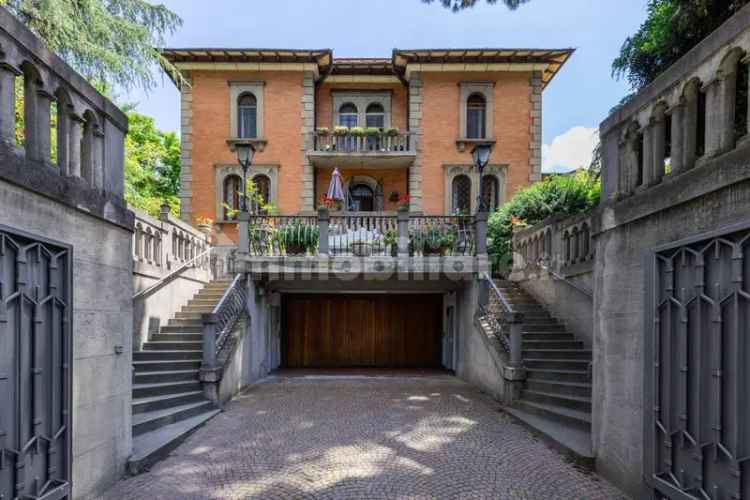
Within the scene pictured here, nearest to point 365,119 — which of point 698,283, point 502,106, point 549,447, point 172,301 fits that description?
point 502,106

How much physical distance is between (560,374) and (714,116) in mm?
5124

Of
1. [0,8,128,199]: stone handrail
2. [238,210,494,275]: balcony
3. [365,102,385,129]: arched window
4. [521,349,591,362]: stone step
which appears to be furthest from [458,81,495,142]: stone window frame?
[0,8,128,199]: stone handrail

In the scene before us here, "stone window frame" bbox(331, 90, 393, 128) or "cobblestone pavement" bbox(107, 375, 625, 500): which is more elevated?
"stone window frame" bbox(331, 90, 393, 128)

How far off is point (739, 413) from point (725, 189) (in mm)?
1436

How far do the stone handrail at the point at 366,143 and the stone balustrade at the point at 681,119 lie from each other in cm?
1199

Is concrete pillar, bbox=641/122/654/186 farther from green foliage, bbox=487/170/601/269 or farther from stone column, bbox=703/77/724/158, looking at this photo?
green foliage, bbox=487/170/601/269

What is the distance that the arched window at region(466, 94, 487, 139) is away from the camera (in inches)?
653

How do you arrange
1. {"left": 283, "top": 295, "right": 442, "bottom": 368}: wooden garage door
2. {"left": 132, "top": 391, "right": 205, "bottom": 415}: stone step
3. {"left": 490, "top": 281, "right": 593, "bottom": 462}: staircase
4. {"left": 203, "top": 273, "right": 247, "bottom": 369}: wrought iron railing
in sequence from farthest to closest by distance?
{"left": 283, "top": 295, "right": 442, "bottom": 368}: wooden garage door < {"left": 203, "top": 273, "right": 247, "bottom": 369}: wrought iron railing < {"left": 132, "top": 391, "right": 205, "bottom": 415}: stone step < {"left": 490, "top": 281, "right": 593, "bottom": 462}: staircase

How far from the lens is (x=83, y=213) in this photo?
11.4 feet

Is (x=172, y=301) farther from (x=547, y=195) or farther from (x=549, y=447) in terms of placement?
(x=547, y=195)

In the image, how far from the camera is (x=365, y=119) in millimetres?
17047

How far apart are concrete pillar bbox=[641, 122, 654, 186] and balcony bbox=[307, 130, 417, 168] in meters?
12.3

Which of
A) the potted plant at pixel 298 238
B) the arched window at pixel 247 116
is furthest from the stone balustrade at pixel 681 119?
the arched window at pixel 247 116

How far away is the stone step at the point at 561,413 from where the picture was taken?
5635mm
